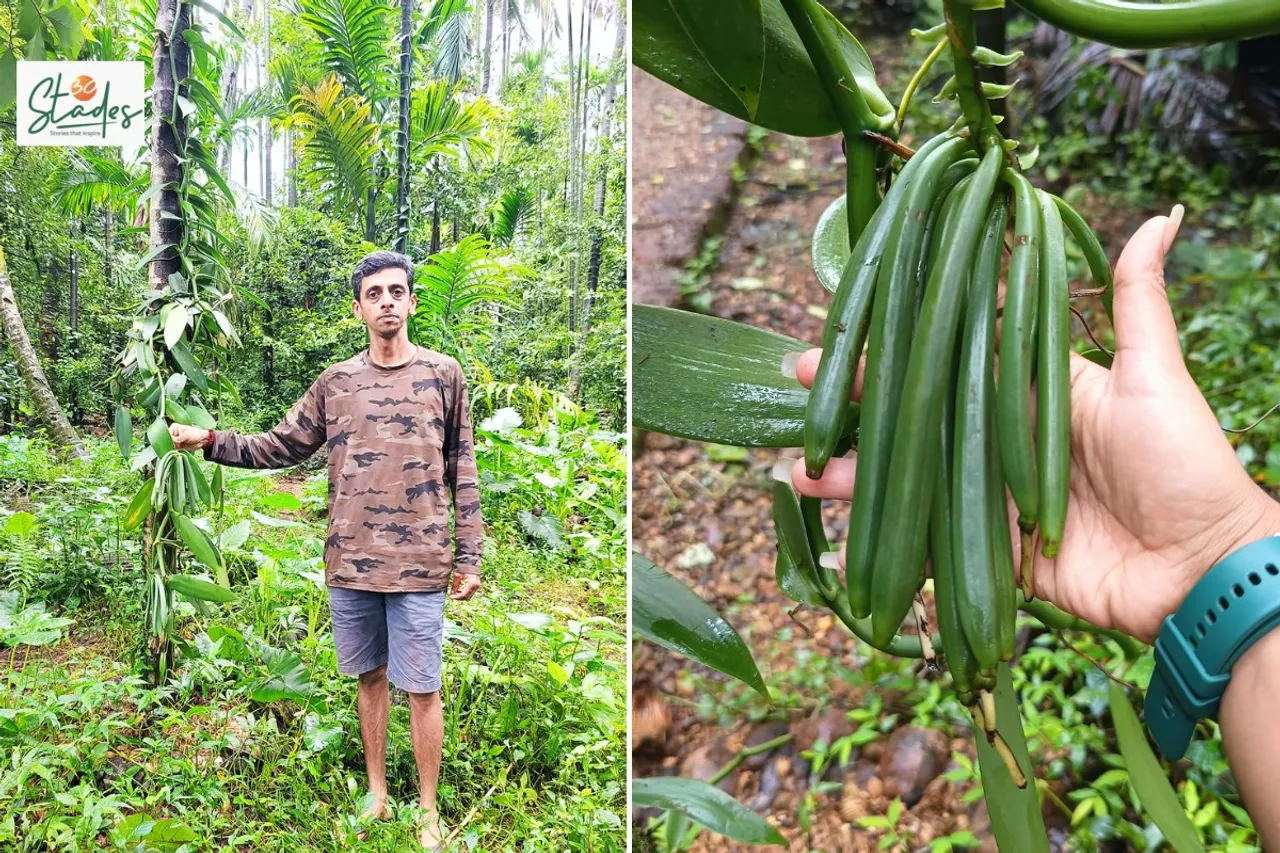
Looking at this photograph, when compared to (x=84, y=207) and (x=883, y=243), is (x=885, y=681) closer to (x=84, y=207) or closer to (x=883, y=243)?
(x=883, y=243)

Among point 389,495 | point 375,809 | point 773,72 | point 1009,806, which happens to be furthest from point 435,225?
point 1009,806

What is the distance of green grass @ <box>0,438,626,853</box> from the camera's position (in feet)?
2.99

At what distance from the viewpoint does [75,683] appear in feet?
3.01

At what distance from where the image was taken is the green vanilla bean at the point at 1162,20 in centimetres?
37

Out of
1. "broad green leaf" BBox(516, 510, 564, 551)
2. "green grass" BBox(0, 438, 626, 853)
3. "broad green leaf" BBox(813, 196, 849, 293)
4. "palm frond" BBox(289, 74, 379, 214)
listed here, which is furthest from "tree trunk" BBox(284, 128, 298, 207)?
"broad green leaf" BBox(813, 196, 849, 293)

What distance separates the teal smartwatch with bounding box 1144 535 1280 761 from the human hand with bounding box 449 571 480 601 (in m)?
0.62

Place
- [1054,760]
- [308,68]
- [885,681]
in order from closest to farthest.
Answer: [308,68], [1054,760], [885,681]

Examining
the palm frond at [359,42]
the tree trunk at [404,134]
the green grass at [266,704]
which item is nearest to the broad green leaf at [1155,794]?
the green grass at [266,704]

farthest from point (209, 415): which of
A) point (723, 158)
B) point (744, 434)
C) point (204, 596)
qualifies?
point (723, 158)

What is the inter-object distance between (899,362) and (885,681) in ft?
3.42

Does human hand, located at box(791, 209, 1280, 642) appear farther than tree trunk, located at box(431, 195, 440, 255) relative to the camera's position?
No

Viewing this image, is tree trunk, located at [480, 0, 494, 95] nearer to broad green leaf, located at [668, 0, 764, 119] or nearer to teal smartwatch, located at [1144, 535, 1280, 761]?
broad green leaf, located at [668, 0, 764, 119]

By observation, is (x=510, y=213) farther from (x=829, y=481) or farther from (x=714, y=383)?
(x=829, y=481)

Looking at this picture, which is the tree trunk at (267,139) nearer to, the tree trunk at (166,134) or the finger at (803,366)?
the tree trunk at (166,134)
